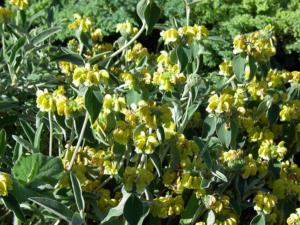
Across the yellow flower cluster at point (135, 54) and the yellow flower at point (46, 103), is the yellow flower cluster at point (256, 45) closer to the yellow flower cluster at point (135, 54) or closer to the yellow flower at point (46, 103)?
the yellow flower cluster at point (135, 54)

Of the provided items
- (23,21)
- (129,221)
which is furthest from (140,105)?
(23,21)

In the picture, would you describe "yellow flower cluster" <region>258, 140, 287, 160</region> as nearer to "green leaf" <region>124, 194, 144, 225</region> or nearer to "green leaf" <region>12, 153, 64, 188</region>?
"green leaf" <region>124, 194, 144, 225</region>

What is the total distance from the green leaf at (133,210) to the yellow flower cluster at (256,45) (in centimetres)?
53

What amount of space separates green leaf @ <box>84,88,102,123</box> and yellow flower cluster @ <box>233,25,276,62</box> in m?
0.52

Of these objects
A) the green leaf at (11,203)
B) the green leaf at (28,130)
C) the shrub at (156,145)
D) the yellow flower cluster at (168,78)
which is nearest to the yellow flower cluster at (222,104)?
the shrub at (156,145)

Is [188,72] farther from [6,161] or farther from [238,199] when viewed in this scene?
[6,161]

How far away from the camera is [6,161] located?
1.45m

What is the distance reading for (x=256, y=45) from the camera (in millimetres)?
1643

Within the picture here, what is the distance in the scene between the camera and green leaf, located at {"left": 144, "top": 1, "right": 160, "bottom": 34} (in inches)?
58.5

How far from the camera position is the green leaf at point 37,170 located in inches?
49.6

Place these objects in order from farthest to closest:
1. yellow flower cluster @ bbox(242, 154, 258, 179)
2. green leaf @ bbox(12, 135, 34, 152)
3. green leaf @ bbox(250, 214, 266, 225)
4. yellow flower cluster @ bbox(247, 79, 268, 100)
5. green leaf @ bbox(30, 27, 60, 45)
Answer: yellow flower cluster @ bbox(247, 79, 268, 100)
green leaf @ bbox(30, 27, 60, 45)
yellow flower cluster @ bbox(242, 154, 258, 179)
green leaf @ bbox(250, 214, 266, 225)
green leaf @ bbox(12, 135, 34, 152)

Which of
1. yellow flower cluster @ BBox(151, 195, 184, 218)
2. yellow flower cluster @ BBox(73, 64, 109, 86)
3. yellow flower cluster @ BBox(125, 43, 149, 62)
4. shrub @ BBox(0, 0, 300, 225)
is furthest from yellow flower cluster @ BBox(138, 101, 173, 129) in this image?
yellow flower cluster @ BBox(125, 43, 149, 62)

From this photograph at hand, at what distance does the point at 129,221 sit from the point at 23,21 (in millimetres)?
803

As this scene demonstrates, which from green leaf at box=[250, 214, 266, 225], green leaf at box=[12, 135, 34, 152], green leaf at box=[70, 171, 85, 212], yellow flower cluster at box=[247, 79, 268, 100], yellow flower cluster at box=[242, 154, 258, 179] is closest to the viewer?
green leaf at box=[70, 171, 85, 212]
